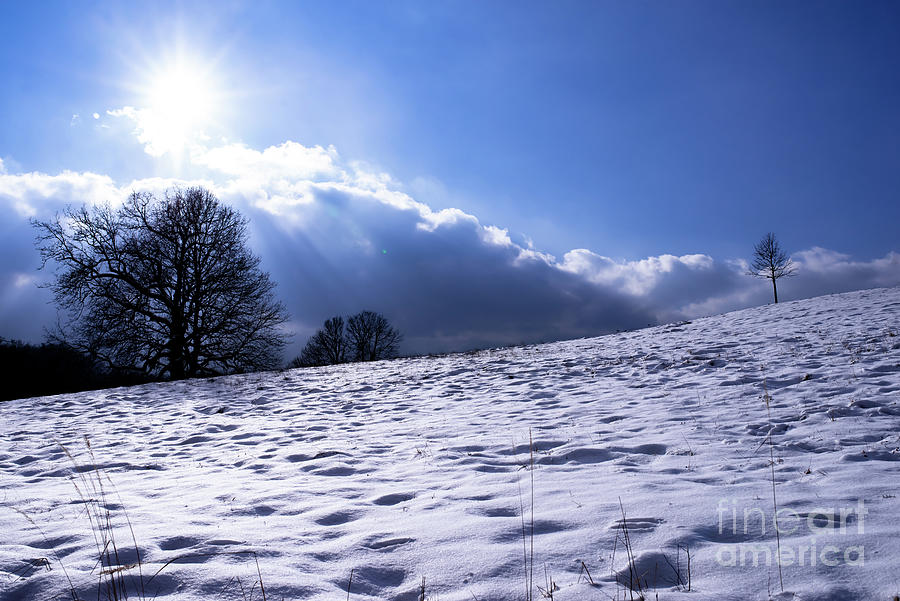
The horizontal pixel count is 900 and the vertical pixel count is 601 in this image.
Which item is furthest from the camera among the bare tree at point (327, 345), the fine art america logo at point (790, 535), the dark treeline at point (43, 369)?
the bare tree at point (327, 345)

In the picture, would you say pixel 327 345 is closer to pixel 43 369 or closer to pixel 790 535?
pixel 43 369

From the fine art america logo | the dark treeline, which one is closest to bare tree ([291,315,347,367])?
the dark treeline

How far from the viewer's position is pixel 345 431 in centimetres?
683

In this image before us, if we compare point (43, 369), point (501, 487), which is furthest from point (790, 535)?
point (43, 369)

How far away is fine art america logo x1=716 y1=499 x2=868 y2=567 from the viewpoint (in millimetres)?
2275

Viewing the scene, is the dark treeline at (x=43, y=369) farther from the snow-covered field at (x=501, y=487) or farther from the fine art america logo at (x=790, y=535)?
the fine art america logo at (x=790, y=535)

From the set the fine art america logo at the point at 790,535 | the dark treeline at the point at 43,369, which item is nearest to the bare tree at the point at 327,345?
the dark treeline at the point at 43,369

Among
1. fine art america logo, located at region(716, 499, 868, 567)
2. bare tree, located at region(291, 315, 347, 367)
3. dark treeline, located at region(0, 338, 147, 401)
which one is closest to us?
fine art america logo, located at region(716, 499, 868, 567)

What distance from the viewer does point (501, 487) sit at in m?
3.79

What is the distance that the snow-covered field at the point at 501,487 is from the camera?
2.29 m

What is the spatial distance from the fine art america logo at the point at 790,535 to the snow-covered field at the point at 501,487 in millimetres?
14

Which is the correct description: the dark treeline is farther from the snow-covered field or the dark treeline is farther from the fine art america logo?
the fine art america logo

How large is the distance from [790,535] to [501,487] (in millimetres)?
1931

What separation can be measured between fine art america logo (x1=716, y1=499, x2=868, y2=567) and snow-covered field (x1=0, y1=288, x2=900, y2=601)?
14mm
